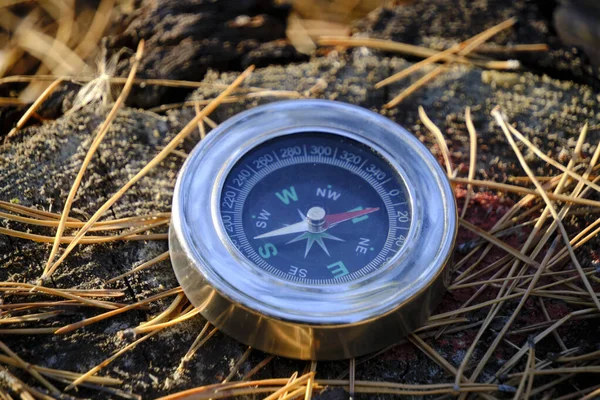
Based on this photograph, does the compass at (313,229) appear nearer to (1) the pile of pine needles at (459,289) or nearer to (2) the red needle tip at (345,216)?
(2) the red needle tip at (345,216)

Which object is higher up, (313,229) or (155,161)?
(155,161)

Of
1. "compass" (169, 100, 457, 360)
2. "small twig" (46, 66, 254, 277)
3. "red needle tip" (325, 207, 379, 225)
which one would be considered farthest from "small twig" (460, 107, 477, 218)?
"small twig" (46, 66, 254, 277)

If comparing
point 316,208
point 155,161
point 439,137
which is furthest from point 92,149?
point 439,137

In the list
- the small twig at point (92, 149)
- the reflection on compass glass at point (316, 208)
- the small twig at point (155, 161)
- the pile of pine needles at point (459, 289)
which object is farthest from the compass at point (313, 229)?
the small twig at point (92, 149)

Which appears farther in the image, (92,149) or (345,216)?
(92,149)

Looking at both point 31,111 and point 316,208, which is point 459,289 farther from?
point 31,111

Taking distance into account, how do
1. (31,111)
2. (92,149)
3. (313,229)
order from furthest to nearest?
(31,111) → (92,149) → (313,229)

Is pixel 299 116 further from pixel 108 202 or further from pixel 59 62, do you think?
pixel 59 62
